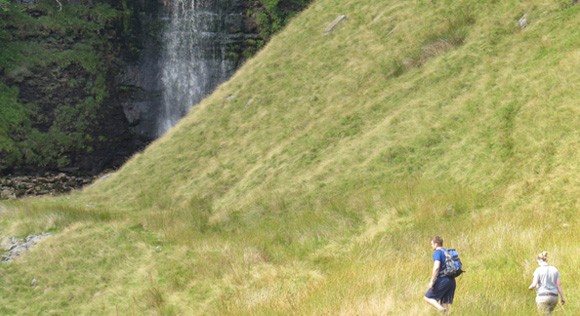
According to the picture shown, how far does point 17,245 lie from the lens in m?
19.7

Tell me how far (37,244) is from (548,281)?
692 inches

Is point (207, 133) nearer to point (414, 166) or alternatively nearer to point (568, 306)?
point (414, 166)

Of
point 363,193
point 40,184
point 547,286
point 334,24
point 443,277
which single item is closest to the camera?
point 547,286

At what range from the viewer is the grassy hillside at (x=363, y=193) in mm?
12336

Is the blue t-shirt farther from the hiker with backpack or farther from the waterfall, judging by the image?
the waterfall

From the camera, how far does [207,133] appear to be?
33.6 metres

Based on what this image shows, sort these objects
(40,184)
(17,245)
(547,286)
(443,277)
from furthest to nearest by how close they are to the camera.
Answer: (40,184), (17,245), (443,277), (547,286)

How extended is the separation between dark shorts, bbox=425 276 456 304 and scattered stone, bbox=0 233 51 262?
52.2 ft

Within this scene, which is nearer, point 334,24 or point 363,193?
point 363,193

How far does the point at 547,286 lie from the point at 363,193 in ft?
37.2

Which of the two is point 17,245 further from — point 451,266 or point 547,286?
point 547,286

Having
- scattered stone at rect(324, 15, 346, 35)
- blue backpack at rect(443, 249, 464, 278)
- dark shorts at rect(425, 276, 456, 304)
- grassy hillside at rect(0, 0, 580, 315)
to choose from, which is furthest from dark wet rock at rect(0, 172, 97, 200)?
blue backpack at rect(443, 249, 464, 278)

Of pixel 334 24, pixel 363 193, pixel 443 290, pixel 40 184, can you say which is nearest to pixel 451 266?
pixel 443 290

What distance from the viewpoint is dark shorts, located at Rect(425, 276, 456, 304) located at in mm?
8922
